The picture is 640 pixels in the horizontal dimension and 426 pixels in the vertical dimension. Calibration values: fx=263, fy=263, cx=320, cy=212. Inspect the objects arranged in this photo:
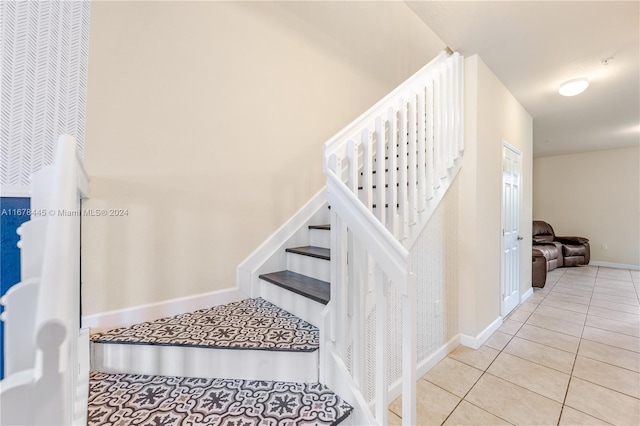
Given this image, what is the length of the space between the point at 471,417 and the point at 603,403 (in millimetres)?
897

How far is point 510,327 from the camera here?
9.05 ft

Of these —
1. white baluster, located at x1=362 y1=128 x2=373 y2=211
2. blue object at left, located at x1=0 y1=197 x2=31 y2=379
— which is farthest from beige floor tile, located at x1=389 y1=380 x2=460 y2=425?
blue object at left, located at x1=0 y1=197 x2=31 y2=379

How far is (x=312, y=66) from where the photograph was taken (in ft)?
7.91

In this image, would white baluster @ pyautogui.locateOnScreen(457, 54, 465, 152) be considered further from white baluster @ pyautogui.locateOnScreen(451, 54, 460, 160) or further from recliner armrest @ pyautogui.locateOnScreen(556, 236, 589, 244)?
recliner armrest @ pyautogui.locateOnScreen(556, 236, 589, 244)

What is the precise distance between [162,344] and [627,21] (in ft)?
12.4

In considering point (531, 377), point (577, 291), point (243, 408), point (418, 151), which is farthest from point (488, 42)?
point (577, 291)

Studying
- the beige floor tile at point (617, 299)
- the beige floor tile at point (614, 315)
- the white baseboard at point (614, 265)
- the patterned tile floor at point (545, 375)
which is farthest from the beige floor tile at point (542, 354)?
the white baseboard at point (614, 265)

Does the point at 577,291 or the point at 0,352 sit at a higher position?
the point at 0,352

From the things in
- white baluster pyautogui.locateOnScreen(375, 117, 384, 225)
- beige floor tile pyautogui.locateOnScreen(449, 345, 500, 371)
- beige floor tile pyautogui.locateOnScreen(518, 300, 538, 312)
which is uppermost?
white baluster pyautogui.locateOnScreen(375, 117, 384, 225)

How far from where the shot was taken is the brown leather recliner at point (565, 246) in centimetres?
556

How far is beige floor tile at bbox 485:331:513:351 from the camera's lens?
237 centimetres

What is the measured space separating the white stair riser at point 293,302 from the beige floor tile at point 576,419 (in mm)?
1517

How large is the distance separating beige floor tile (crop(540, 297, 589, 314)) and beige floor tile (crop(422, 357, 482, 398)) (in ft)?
7.35

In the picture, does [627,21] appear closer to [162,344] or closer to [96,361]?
[162,344]
